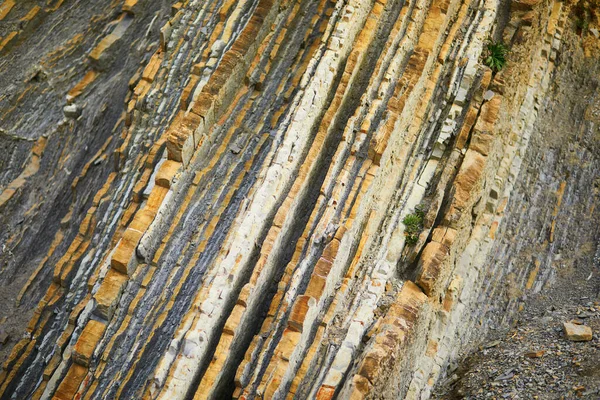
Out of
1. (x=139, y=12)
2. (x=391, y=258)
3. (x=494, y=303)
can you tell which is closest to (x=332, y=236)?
(x=391, y=258)

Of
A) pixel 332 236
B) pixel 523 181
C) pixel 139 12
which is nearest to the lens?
pixel 332 236

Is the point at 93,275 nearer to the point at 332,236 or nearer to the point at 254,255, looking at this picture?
the point at 254,255

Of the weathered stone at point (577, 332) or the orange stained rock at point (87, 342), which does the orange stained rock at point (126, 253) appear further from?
the weathered stone at point (577, 332)

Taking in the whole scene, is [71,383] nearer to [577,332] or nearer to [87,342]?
[87,342]

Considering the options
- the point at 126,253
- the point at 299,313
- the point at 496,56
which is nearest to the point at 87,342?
the point at 126,253

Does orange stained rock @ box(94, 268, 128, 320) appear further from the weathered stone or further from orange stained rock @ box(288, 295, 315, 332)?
the weathered stone

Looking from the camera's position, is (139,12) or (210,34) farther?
(139,12)

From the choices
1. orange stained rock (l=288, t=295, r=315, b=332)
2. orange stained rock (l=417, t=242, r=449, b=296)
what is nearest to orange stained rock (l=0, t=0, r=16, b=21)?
orange stained rock (l=288, t=295, r=315, b=332)
